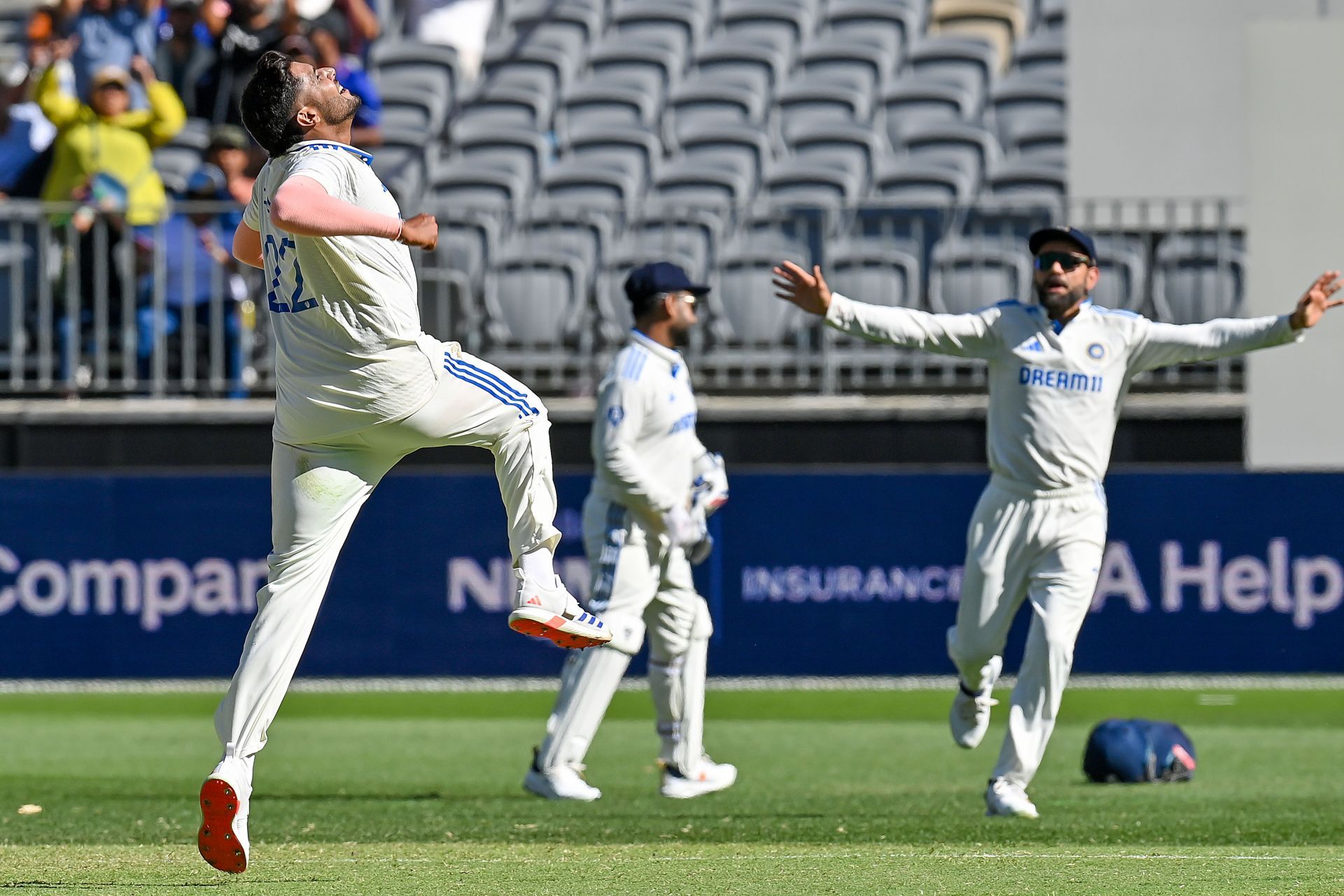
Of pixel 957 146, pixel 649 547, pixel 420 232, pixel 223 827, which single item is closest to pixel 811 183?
pixel 957 146

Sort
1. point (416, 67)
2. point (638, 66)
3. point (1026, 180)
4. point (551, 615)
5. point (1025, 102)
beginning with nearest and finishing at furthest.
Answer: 1. point (551, 615)
2. point (1026, 180)
3. point (1025, 102)
4. point (638, 66)
5. point (416, 67)

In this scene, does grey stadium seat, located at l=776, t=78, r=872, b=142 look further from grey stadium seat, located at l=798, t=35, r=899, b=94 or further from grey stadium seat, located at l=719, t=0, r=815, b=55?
grey stadium seat, located at l=719, t=0, r=815, b=55

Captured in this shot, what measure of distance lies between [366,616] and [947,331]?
23.2ft

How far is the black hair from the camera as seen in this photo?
5.39 metres

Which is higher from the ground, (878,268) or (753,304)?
(878,268)

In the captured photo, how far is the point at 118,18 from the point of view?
17672 millimetres

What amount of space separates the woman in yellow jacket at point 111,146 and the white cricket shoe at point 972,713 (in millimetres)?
9097

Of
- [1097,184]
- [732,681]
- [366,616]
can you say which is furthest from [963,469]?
[366,616]

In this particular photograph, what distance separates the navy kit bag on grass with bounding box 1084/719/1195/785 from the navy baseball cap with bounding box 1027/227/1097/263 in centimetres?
254

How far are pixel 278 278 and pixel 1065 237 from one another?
3.42 m

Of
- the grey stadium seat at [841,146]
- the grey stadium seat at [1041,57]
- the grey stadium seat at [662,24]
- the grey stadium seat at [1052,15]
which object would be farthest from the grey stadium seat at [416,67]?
the grey stadium seat at [1052,15]

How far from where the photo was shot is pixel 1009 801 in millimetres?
7504

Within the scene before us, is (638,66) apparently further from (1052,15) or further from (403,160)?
(1052,15)

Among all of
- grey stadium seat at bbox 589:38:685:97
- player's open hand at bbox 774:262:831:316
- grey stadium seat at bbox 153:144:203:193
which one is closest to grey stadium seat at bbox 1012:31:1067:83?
grey stadium seat at bbox 589:38:685:97
